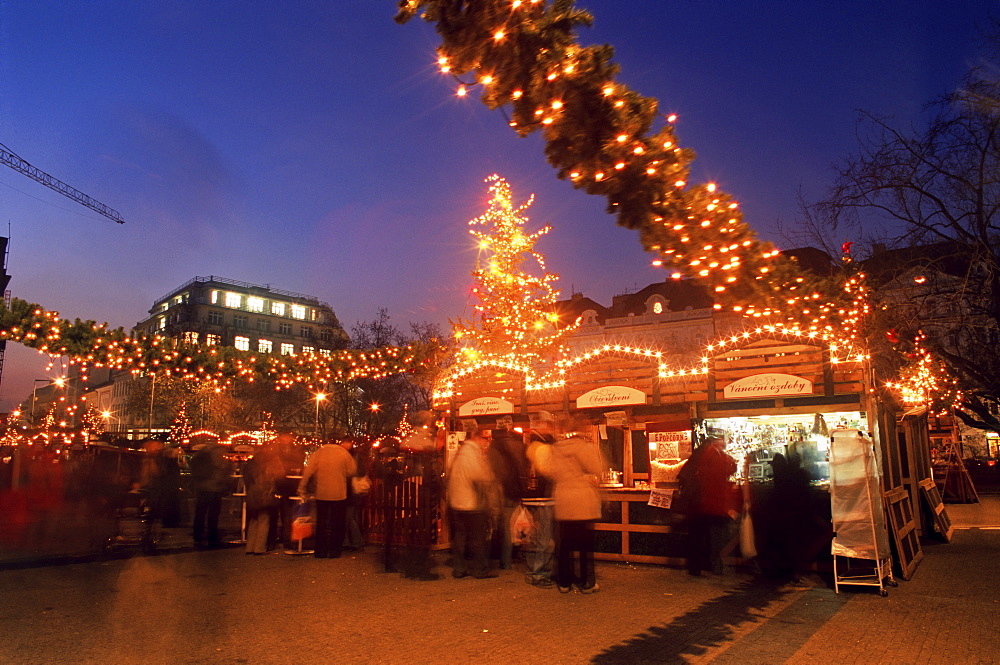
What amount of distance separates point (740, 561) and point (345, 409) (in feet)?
91.4

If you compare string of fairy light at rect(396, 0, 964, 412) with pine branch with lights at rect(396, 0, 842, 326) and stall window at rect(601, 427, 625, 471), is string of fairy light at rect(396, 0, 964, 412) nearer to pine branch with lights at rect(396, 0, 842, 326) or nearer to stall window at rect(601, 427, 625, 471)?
pine branch with lights at rect(396, 0, 842, 326)

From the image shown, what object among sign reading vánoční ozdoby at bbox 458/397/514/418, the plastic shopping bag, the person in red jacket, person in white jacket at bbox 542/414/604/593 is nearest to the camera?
person in white jacket at bbox 542/414/604/593

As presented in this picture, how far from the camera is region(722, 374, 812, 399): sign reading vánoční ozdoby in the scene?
9.72 meters

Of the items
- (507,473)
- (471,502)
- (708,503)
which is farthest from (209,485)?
(708,503)

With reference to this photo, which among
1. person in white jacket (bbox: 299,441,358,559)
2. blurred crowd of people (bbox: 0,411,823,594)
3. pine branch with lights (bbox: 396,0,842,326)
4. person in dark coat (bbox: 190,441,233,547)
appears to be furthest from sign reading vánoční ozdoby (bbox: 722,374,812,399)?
person in dark coat (bbox: 190,441,233,547)

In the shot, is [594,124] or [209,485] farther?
[209,485]

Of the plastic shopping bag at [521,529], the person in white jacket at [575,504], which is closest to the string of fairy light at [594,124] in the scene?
the person in white jacket at [575,504]

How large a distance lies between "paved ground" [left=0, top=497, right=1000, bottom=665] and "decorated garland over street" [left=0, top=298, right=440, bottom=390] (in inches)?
144

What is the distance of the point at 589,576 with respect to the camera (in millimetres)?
7762

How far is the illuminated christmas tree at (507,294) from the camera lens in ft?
65.8

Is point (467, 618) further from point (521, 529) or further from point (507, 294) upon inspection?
point (507, 294)

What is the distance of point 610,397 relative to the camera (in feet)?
37.2

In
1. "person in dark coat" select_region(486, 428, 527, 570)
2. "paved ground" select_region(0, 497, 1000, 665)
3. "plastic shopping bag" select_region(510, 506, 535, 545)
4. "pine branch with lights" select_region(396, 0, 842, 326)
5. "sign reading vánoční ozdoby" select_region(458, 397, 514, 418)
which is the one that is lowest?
"paved ground" select_region(0, 497, 1000, 665)

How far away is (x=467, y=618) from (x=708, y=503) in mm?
3762
